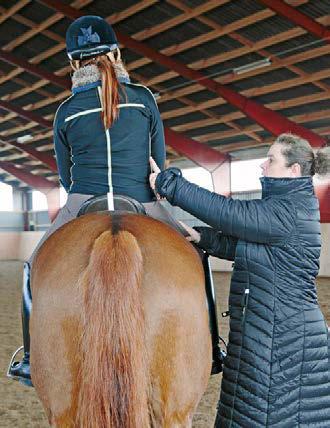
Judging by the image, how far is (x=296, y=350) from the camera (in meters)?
2.58

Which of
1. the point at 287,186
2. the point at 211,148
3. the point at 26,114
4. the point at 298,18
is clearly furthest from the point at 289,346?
the point at 26,114

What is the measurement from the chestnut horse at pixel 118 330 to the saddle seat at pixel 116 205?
27 cm

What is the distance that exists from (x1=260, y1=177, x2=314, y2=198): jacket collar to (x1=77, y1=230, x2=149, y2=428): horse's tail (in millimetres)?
1049

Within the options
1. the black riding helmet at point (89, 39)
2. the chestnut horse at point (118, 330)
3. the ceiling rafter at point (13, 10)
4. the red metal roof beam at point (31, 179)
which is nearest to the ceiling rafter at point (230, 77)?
the ceiling rafter at point (13, 10)

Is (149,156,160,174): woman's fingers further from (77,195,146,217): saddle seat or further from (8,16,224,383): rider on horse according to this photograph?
(77,195,146,217): saddle seat

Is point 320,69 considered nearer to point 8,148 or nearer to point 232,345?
point 232,345

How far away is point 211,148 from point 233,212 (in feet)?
61.9

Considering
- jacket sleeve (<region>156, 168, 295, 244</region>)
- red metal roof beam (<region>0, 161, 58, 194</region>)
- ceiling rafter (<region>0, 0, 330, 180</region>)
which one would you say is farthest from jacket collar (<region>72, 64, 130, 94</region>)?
red metal roof beam (<region>0, 161, 58, 194</region>)

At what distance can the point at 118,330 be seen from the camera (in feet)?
6.11

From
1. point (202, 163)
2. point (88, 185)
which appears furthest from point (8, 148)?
point (88, 185)

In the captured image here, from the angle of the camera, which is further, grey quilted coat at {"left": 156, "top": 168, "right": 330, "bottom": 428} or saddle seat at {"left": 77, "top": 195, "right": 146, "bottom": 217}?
grey quilted coat at {"left": 156, "top": 168, "right": 330, "bottom": 428}

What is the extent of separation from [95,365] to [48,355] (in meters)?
0.24

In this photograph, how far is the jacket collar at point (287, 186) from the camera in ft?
8.79

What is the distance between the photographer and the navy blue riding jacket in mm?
2521
